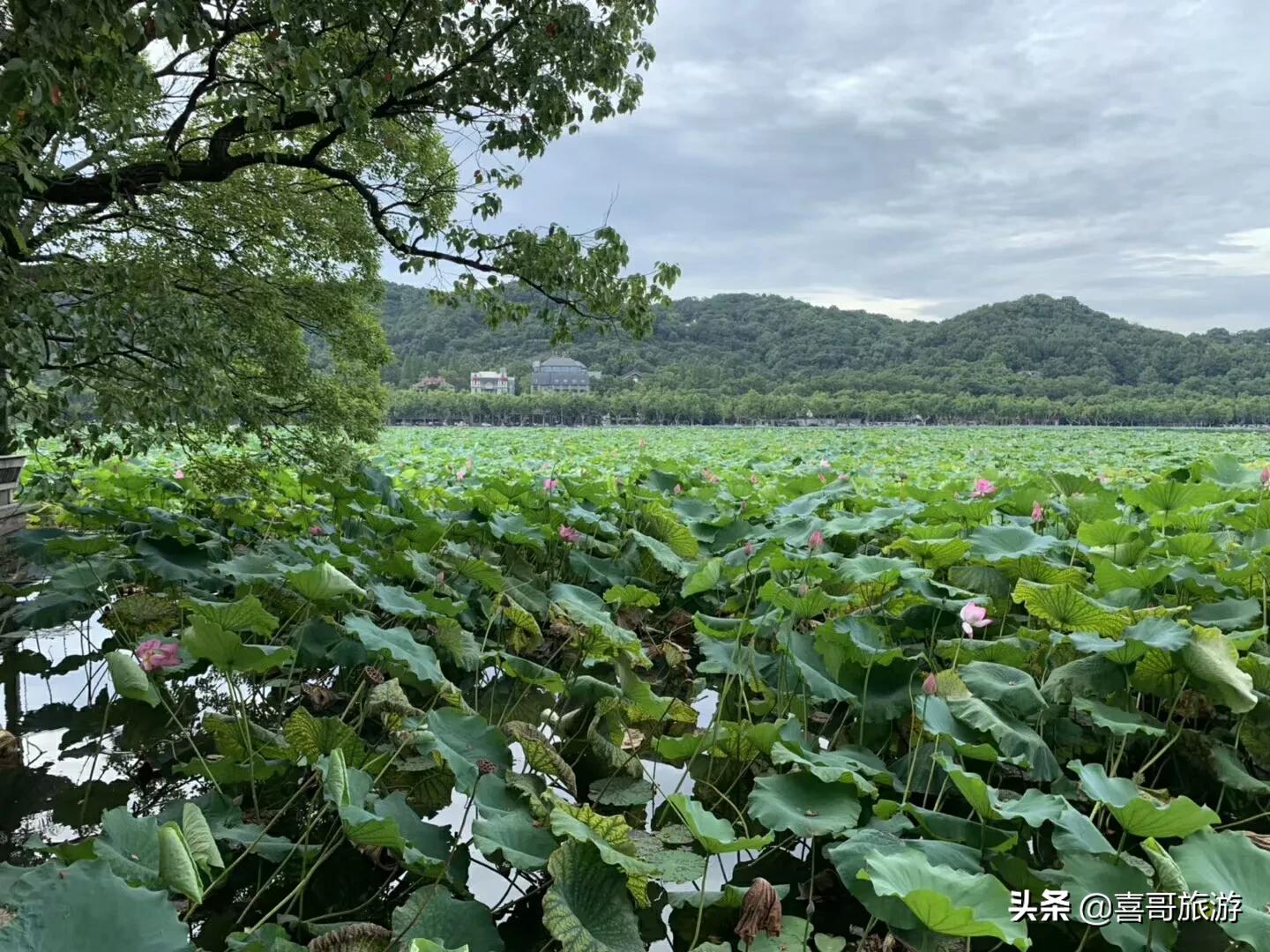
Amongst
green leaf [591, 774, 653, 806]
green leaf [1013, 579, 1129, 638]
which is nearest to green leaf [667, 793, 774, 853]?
green leaf [591, 774, 653, 806]

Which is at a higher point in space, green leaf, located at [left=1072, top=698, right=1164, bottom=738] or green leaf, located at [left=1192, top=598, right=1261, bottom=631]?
green leaf, located at [left=1192, top=598, right=1261, bottom=631]

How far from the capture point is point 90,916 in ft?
3.04

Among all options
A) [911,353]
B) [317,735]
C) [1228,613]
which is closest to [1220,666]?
[1228,613]

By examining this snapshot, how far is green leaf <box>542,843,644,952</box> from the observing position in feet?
4.13

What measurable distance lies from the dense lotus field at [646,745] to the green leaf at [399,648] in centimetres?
2

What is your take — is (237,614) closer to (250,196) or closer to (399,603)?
(399,603)

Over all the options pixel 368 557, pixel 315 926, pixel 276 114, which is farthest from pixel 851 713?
pixel 276 114

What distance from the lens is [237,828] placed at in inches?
63.8

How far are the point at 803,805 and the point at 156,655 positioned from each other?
60.6 inches

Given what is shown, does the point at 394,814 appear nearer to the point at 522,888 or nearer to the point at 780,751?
the point at 522,888

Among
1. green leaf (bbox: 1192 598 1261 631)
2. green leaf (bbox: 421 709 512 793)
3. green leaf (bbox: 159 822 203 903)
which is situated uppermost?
green leaf (bbox: 1192 598 1261 631)

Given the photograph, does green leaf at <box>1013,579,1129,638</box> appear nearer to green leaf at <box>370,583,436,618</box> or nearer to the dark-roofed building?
green leaf at <box>370,583,436,618</box>

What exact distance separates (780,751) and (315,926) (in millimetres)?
901

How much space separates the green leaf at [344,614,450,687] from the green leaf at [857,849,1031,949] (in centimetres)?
110
